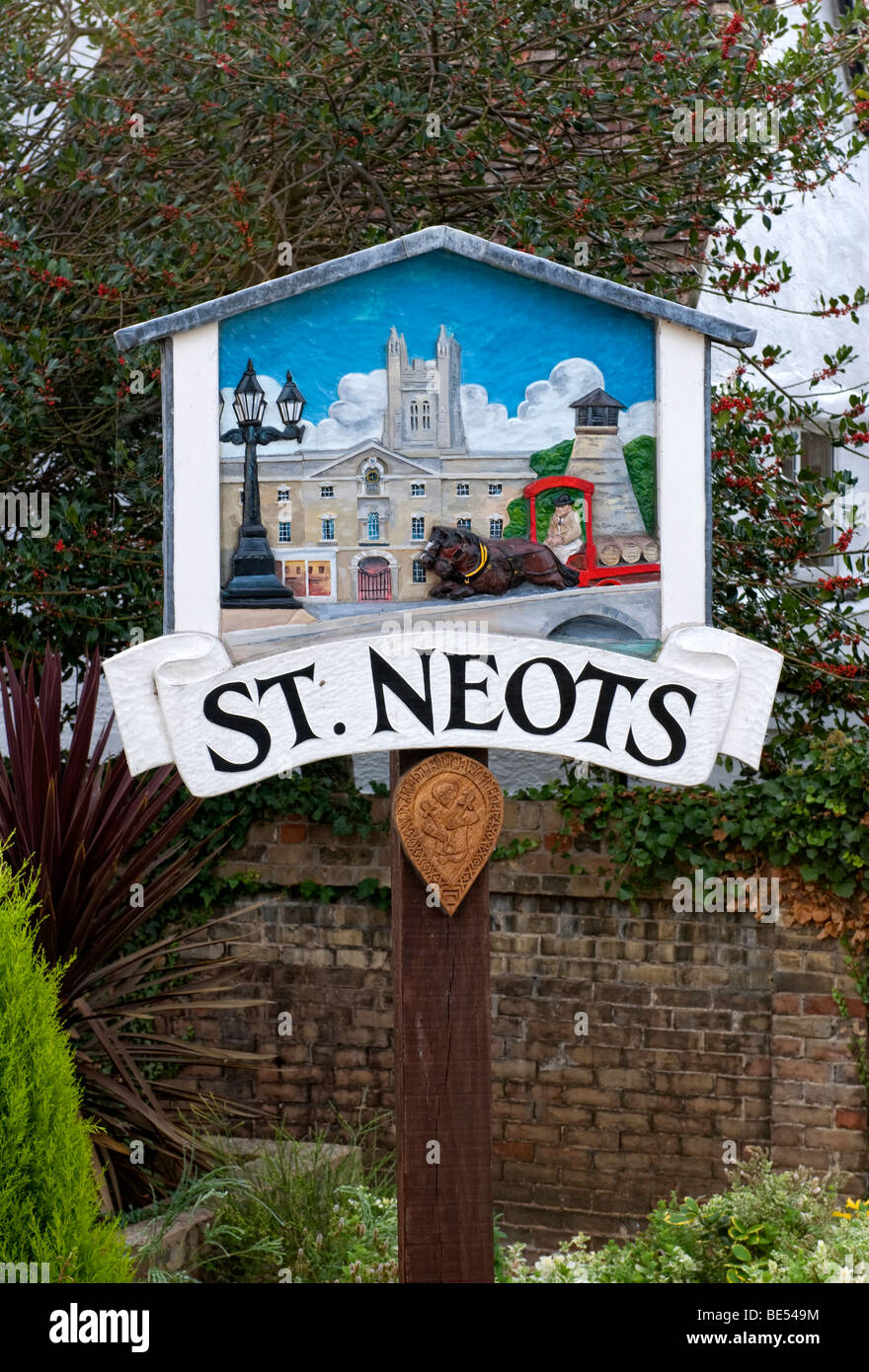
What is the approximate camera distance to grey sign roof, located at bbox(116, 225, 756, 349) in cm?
314

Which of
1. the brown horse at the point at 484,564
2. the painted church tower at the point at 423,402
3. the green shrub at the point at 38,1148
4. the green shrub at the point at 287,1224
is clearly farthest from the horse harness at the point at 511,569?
the green shrub at the point at 287,1224

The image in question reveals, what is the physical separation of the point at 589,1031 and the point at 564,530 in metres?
2.83

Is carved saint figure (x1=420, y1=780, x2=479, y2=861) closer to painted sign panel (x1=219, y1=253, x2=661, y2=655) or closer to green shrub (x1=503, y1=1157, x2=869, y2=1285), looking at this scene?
painted sign panel (x1=219, y1=253, x2=661, y2=655)

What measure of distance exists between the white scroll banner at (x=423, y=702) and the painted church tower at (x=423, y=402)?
47 cm

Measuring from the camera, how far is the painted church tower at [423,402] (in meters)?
3.18

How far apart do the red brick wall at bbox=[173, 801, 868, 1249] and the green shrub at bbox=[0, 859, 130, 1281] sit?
2.54m

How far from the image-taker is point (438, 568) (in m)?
3.18

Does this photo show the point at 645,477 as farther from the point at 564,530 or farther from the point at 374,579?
the point at 374,579

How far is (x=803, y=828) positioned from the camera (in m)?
4.95

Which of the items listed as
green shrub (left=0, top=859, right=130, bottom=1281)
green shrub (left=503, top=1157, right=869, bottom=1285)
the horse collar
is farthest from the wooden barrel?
green shrub (left=503, top=1157, right=869, bottom=1285)

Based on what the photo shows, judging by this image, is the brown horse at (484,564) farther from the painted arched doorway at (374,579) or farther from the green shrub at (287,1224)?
the green shrub at (287,1224)
